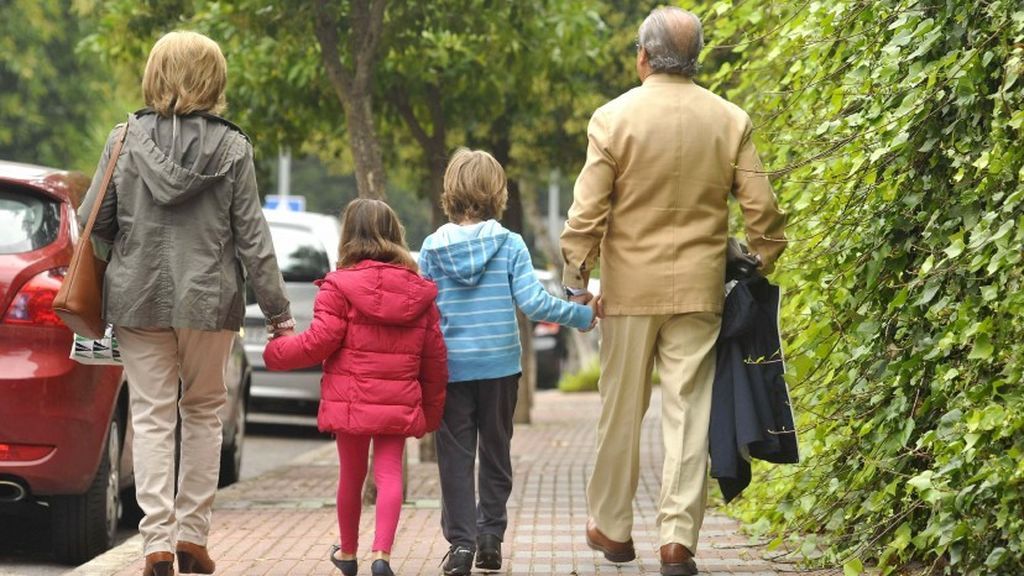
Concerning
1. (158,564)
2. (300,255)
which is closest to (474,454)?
(158,564)

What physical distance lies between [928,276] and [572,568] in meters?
1.99

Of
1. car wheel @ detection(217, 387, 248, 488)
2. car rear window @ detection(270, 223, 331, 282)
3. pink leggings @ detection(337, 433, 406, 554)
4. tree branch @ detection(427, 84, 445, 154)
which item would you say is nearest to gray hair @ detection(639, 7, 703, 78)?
pink leggings @ detection(337, 433, 406, 554)

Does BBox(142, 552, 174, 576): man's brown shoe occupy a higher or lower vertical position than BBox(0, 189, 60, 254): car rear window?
lower

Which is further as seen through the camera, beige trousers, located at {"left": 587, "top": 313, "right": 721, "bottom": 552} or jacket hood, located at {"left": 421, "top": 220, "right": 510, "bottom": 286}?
jacket hood, located at {"left": 421, "top": 220, "right": 510, "bottom": 286}

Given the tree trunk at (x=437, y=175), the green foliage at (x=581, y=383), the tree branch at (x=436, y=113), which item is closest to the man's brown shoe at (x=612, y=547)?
the tree trunk at (x=437, y=175)

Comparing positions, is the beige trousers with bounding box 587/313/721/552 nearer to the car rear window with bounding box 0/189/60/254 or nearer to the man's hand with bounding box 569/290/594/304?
the man's hand with bounding box 569/290/594/304

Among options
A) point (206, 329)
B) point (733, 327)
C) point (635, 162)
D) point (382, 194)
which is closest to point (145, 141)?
point (206, 329)

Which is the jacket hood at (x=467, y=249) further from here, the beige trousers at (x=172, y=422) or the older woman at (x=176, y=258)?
the beige trousers at (x=172, y=422)

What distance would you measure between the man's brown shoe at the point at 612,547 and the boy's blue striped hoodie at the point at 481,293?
681mm

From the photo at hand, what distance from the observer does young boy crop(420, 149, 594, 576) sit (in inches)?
253

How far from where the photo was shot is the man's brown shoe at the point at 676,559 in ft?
20.3

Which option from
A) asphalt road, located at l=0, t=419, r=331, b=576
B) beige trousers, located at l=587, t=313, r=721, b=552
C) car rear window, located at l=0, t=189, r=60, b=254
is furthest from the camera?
asphalt road, located at l=0, t=419, r=331, b=576

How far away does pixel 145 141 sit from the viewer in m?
6.11

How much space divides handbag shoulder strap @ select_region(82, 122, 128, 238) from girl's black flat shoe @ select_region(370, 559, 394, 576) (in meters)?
1.49
